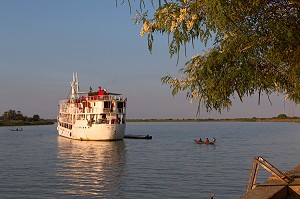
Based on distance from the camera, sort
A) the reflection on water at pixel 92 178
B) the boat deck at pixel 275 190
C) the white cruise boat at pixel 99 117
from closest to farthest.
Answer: the boat deck at pixel 275 190 → the reflection on water at pixel 92 178 → the white cruise boat at pixel 99 117

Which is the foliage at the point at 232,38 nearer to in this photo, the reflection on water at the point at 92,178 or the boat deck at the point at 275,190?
the boat deck at the point at 275,190

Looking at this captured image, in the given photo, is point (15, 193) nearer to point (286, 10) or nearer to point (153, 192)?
point (153, 192)

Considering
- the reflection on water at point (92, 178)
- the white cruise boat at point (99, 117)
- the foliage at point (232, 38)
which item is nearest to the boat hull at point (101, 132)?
the white cruise boat at point (99, 117)

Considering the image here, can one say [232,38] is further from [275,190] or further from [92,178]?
[92,178]

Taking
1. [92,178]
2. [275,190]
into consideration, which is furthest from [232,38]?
[92,178]

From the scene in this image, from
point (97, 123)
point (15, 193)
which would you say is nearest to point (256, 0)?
point (15, 193)

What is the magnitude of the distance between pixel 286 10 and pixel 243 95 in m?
2.11

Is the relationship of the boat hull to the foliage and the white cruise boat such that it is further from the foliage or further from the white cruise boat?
the foliage

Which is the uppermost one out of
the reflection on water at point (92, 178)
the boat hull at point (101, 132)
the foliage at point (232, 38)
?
the foliage at point (232, 38)

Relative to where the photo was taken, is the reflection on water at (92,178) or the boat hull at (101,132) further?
the boat hull at (101,132)

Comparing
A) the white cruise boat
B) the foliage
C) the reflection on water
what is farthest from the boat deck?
the white cruise boat

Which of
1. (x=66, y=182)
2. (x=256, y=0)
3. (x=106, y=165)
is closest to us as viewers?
(x=256, y=0)

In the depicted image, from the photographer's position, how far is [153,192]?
23.5 m

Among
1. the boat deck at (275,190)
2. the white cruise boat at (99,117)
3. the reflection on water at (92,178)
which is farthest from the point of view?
the white cruise boat at (99,117)
